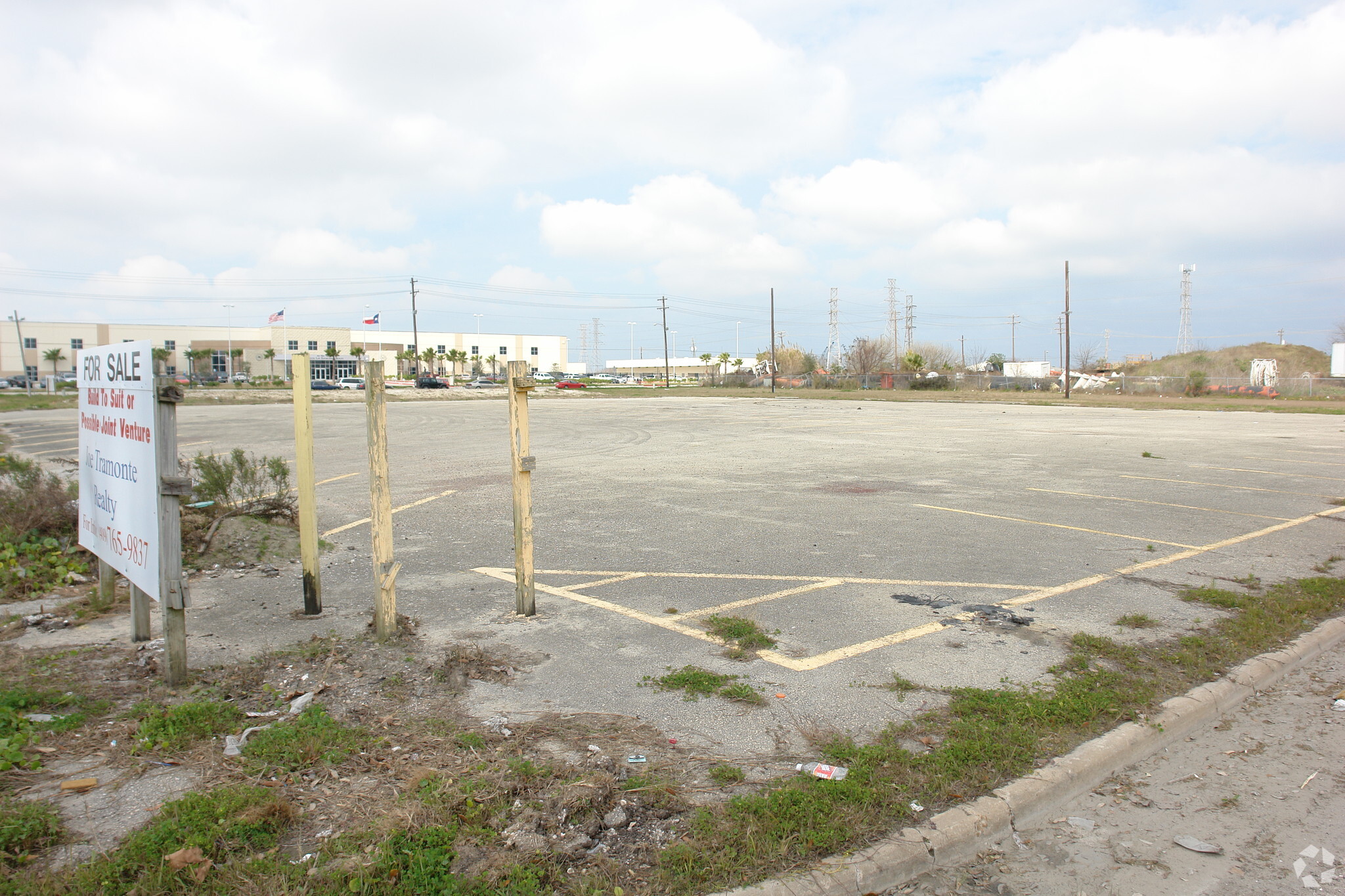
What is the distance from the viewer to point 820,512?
1033 centimetres

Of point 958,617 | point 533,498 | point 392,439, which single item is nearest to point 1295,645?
point 958,617

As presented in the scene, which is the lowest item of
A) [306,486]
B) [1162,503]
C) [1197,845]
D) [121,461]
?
[1197,845]

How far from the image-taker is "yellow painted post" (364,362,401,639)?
5.22 meters

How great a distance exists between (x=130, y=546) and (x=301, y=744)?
7.02 ft

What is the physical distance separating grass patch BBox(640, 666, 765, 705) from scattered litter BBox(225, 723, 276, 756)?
2069mm

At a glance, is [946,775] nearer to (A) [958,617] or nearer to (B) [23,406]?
(A) [958,617]

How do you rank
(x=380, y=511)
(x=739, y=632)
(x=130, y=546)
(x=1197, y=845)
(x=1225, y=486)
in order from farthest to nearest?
(x=1225, y=486), (x=739, y=632), (x=380, y=511), (x=130, y=546), (x=1197, y=845)

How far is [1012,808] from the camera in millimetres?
3414

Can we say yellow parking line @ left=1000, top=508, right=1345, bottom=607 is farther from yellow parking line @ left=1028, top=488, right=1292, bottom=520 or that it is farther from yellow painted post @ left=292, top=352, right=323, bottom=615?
yellow painted post @ left=292, top=352, right=323, bottom=615

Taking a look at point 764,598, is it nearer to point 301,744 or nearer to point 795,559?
point 795,559

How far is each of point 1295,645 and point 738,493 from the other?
24.0 ft

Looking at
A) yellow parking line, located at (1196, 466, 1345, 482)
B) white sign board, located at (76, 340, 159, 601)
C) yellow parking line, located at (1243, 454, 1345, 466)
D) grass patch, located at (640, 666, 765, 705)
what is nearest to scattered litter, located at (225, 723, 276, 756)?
white sign board, located at (76, 340, 159, 601)

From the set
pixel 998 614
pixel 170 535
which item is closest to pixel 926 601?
pixel 998 614

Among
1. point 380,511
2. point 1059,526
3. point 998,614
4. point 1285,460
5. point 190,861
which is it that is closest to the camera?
point 190,861
